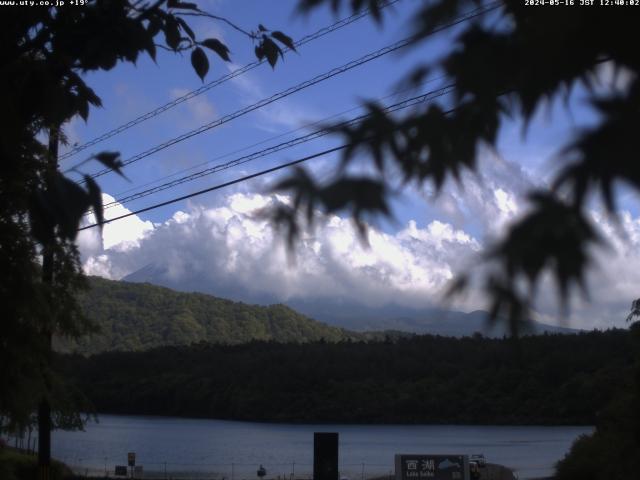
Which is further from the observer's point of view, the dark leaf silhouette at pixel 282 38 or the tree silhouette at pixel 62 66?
the dark leaf silhouette at pixel 282 38

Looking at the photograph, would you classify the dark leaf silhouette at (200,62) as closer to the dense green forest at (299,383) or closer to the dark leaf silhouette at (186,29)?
the dark leaf silhouette at (186,29)

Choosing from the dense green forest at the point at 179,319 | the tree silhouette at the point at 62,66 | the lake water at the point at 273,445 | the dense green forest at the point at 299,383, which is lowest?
the lake water at the point at 273,445

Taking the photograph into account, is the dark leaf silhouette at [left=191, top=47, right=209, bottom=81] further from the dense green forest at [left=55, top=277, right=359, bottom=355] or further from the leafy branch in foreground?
the dense green forest at [left=55, top=277, right=359, bottom=355]

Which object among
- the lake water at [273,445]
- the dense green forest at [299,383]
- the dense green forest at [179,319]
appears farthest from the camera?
the dense green forest at [179,319]

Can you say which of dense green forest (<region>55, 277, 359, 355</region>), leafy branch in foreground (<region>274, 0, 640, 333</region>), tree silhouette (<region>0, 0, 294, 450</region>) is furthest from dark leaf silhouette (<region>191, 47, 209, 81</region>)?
dense green forest (<region>55, 277, 359, 355</region>)

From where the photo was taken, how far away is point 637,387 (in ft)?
49.7

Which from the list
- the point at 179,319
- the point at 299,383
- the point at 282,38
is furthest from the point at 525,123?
the point at 179,319

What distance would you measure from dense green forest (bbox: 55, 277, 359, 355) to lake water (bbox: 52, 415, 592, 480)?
8.21 meters

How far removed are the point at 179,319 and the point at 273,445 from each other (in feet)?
109

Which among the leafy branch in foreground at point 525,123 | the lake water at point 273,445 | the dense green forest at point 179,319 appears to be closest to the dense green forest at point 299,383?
the lake water at point 273,445

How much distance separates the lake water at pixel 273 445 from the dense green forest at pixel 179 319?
323 inches

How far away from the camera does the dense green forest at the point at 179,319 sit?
74.3 m

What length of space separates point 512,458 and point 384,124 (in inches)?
2067

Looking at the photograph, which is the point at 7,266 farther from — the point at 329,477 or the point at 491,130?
the point at 329,477
